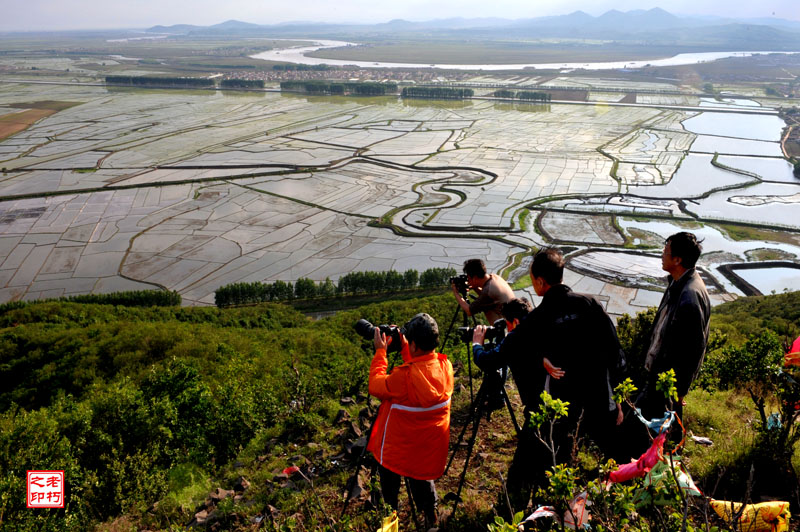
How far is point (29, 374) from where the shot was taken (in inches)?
501

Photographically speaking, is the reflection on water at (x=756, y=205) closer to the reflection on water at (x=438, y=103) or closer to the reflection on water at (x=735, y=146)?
the reflection on water at (x=735, y=146)

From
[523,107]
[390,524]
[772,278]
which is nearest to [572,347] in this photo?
[390,524]

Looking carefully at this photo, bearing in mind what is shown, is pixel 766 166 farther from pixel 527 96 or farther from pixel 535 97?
pixel 527 96

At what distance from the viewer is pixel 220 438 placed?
24.6ft

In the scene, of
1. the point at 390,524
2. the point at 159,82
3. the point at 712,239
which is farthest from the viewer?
the point at 159,82

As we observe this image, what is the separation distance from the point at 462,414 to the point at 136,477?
4.08 meters

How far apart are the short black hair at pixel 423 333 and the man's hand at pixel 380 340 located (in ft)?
0.95

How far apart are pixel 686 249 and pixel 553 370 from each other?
1.65 metres

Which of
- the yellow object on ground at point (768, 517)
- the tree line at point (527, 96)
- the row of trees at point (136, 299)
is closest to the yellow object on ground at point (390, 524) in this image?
the yellow object on ground at point (768, 517)

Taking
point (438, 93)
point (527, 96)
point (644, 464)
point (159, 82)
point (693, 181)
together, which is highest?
point (159, 82)

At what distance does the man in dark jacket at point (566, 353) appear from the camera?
156 inches

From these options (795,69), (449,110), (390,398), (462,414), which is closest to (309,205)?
(462,414)

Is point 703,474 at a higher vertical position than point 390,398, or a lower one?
lower

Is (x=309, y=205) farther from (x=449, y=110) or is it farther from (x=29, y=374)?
(x=449, y=110)
